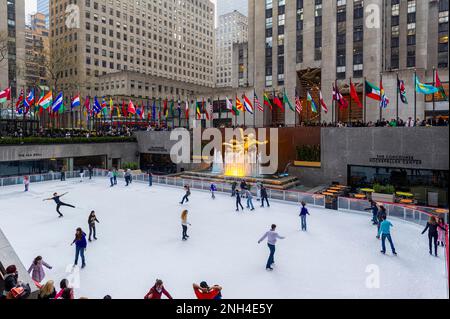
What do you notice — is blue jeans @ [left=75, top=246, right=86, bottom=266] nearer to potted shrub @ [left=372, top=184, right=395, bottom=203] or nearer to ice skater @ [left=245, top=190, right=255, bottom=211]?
ice skater @ [left=245, top=190, right=255, bottom=211]

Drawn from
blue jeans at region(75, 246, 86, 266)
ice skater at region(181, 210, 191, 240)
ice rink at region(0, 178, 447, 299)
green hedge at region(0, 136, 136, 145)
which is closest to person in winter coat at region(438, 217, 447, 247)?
ice rink at region(0, 178, 447, 299)

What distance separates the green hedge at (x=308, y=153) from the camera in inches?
1177

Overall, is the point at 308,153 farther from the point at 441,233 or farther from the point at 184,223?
the point at 184,223

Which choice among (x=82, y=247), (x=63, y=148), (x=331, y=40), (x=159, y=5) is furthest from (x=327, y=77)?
(x=159, y=5)

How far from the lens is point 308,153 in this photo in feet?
99.7

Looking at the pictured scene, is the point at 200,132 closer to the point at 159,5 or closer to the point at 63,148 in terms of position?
the point at 63,148

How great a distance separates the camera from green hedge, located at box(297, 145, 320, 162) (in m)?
29.9

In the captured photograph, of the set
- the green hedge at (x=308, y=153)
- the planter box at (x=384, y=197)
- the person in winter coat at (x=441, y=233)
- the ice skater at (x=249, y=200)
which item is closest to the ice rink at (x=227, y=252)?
the ice skater at (x=249, y=200)

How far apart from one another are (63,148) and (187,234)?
2762 cm

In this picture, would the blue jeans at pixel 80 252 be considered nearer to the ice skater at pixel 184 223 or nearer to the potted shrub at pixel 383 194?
the ice skater at pixel 184 223

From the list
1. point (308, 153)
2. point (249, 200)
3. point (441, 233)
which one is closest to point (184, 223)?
→ point (249, 200)

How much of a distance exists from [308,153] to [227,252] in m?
20.1

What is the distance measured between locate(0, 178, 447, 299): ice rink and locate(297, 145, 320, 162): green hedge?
405 inches

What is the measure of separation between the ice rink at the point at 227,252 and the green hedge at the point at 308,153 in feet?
33.7
